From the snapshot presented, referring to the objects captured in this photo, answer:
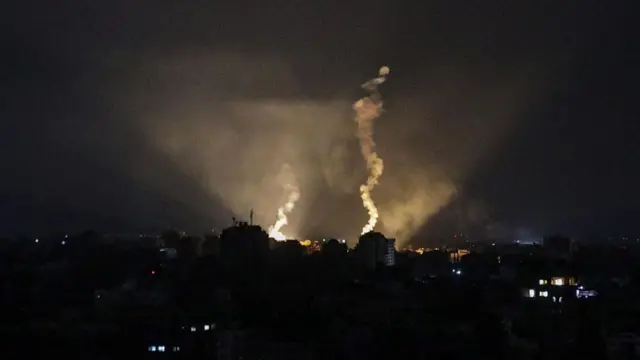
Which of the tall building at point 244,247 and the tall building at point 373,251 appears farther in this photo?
the tall building at point 373,251

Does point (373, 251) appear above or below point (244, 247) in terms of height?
above

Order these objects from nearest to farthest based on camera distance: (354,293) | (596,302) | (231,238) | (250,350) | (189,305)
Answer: (250,350), (189,305), (596,302), (354,293), (231,238)

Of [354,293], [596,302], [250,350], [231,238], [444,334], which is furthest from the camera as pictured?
[231,238]

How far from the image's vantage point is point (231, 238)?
137ft

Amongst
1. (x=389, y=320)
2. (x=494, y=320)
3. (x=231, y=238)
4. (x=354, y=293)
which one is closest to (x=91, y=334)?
(x=389, y=320)

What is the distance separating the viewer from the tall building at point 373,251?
47.5 m

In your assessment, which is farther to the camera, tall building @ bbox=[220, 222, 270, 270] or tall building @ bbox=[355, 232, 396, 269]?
tall building @ bbox=[355, 232, 396, 269]

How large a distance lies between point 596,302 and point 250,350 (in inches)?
501

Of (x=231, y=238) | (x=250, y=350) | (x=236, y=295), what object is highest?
(x=231, y=238)

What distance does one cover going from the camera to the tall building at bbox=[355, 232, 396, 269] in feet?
156

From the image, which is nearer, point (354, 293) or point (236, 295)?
point (236, 295)

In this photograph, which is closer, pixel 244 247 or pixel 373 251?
pixel 244 247

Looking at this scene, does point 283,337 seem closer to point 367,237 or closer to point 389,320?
point 389,320

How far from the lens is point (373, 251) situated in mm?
49312
